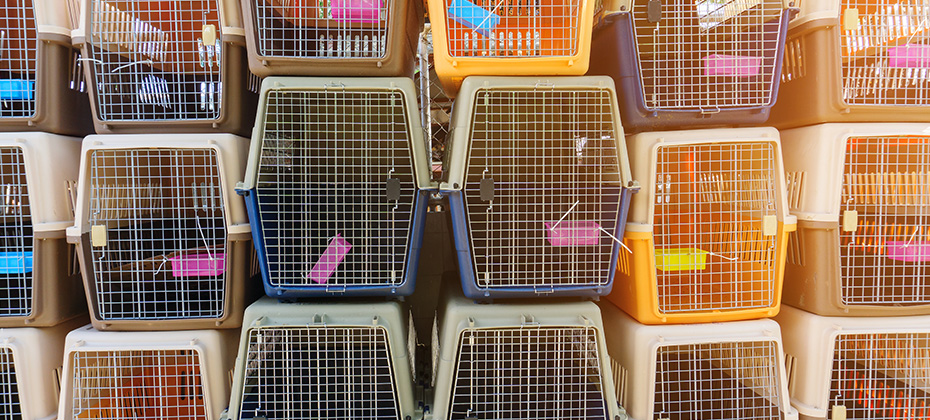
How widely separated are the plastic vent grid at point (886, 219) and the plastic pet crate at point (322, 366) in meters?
1.13

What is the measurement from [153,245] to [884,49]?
6.13 ft

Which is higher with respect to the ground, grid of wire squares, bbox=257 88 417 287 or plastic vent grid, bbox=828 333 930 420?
grid of wire squares, bbox=257 88 417 287

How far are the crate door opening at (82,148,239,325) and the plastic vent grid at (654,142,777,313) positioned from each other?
1.06m

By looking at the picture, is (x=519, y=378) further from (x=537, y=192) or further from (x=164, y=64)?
(x=164, y=64)

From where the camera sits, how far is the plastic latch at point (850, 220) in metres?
1.17

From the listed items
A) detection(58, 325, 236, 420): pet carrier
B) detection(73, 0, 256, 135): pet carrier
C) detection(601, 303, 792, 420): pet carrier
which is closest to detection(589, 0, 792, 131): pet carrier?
detection(601, 303, 792, 420): pet carrier

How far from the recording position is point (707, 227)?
4.11 feet

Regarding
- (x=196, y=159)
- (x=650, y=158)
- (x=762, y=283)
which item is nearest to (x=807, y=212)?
(x=762, y=283)

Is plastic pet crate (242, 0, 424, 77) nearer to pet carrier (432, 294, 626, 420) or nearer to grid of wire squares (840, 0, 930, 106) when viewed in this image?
pet carrier (432, 294, 626, 420)

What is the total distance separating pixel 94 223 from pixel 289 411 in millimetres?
639

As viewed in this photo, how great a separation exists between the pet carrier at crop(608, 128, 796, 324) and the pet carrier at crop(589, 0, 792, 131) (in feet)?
0.20

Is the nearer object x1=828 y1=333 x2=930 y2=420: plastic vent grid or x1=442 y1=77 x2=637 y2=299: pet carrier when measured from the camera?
x1=442 y1=77 x2=637 y2=299: pet carrier

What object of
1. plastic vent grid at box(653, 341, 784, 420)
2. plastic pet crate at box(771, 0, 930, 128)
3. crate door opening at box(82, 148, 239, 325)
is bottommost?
plastic vent grid at box(653, 341, 784, 420)

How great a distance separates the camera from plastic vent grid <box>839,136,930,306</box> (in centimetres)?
118
